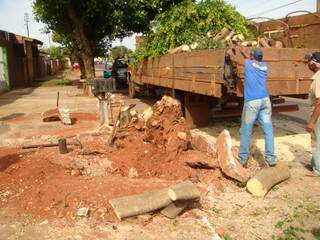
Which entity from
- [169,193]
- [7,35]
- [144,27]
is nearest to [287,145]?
[169,193]

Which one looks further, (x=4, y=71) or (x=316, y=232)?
(x=4, y=71)

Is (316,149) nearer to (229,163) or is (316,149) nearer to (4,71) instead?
(229,163)

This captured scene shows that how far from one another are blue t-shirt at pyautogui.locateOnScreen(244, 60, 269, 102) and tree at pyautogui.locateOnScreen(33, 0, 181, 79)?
11.1m

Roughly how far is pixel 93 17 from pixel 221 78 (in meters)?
13.9

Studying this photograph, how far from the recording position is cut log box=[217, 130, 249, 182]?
19.1 feet

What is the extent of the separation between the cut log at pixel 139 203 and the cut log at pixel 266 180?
1.36 metres

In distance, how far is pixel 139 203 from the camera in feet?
15.3

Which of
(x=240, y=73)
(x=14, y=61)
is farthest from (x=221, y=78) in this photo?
(x=14, y=61)

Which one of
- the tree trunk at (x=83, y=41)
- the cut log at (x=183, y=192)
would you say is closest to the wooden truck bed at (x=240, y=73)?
the cut log at (x=183, y=192)

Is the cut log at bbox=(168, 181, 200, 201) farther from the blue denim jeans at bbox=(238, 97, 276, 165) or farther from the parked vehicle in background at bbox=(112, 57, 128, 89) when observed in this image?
the parked vehicle in background at bbox=(112, 57, 128, 89)

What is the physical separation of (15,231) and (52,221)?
0.41 meters

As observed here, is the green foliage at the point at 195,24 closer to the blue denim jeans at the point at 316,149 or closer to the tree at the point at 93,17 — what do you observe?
the blue denim jeans at the point at 316,149

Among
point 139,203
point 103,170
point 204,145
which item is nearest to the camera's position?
point 139,203

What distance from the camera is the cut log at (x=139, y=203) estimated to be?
4.61 meters
